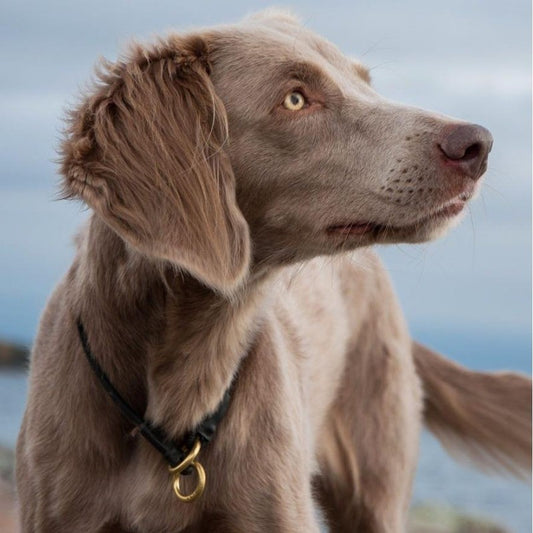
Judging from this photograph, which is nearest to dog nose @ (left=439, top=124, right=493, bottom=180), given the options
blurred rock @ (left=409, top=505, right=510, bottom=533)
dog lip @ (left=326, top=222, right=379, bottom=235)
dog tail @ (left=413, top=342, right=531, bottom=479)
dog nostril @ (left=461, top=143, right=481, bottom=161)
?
dog nostril @ (left=461, top=143, right=481, bottom=161)

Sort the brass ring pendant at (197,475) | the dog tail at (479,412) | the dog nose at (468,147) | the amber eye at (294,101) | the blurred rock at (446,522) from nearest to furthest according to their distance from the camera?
the dog nose at (468,147) → the amber eye at (294,101) → the brass ring pendant at (197,475) → the dog tail at (479,412) → the blurred rock at (446,522)

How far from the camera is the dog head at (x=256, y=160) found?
136 inches

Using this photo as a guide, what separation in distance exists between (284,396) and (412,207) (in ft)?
2.70

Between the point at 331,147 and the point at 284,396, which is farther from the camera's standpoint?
the point at 284,396

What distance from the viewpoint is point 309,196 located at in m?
→ 3.57

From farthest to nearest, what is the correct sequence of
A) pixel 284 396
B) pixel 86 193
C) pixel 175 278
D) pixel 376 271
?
pixel 376 271
pixel 284 396
pixel 175 278
pixel 86 193

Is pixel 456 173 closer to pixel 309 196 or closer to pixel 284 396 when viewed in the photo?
pixel 309 196

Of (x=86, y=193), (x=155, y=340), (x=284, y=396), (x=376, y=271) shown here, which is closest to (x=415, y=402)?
(x=376, y=271)

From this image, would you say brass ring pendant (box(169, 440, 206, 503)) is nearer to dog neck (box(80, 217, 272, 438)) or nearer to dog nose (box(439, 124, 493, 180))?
dog neck (box(80, 217, 272, 438))

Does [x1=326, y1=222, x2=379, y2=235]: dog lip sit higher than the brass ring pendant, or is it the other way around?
[x1=326, y1=222, x2=379, y2=235]: dog lip

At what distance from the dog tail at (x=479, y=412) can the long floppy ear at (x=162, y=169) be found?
2.67 metres

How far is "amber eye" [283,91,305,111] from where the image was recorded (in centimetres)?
362

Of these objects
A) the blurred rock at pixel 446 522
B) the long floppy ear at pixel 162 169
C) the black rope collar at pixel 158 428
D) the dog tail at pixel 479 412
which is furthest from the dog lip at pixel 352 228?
the blurred rock at pixel 446 522

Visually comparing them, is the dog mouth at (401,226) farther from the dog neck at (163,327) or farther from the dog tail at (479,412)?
the dog tail at (479,412)
